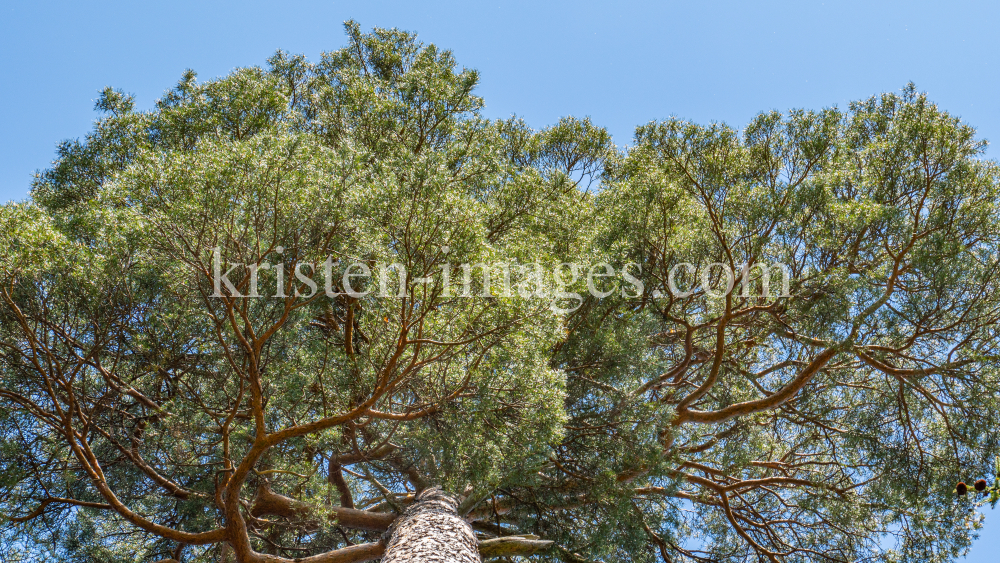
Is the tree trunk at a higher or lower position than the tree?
lower

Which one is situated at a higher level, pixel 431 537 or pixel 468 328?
pixel 468 328

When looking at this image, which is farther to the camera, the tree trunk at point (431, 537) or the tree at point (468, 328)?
the tree at point (468, 328)

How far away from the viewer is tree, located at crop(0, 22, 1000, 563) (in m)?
6.16

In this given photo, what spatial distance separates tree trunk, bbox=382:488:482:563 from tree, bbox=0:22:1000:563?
0.04 metres

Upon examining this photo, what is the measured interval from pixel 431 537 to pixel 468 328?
1980mm

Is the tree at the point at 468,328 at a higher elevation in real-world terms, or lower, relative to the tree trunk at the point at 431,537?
higher

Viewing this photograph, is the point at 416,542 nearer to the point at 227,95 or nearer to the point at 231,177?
the point at 231,177

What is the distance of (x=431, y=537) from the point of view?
20.4 ft

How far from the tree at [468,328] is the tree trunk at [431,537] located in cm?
4

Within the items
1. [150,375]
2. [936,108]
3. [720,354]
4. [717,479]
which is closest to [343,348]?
[150,375]

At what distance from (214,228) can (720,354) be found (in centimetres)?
544

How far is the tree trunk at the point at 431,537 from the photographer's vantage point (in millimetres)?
5922

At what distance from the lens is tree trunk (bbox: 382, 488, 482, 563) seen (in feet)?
19.4

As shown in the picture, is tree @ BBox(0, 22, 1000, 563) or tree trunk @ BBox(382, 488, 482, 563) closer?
tree trunk @ BBox(382, 488, 482, 563)
